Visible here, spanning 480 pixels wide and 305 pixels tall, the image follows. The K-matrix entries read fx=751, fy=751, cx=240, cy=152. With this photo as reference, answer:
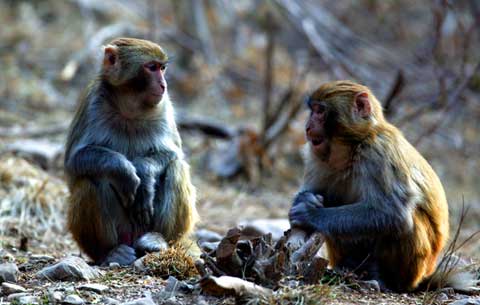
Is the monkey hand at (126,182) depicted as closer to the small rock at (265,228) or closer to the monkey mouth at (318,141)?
the monkey mouth at (318,141)

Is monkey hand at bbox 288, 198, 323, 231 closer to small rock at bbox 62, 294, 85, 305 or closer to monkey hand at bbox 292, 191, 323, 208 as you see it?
monkey hand at bbox 292, 191, 323, 208

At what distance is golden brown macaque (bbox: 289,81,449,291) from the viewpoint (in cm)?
568

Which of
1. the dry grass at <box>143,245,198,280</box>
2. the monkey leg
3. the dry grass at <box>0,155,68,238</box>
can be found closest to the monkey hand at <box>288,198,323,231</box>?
the dry grass at <box>143,245,198,280</box>

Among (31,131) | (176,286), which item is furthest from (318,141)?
(31,131)

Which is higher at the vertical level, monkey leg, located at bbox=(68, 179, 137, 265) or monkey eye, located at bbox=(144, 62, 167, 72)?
monkey eye, located at bbox=(144, 62, 167, 72)

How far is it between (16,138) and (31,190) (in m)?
2.96

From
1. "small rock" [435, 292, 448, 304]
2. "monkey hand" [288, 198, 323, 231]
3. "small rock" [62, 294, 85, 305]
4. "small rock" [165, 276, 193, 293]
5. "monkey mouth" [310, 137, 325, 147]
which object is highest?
"monkey mouth" [310, 137, 325, 147]

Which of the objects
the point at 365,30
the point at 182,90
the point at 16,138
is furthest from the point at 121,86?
the point at 365,30

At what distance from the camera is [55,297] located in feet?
15.0

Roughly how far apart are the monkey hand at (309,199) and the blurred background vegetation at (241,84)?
3.00 meters

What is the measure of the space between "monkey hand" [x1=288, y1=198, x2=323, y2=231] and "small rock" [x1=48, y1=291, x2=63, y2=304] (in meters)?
2.02

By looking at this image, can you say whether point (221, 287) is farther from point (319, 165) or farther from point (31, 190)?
point (31, 190)

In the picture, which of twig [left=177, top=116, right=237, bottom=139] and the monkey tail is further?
twig [left=177, top=116, right=237, bottom=139]

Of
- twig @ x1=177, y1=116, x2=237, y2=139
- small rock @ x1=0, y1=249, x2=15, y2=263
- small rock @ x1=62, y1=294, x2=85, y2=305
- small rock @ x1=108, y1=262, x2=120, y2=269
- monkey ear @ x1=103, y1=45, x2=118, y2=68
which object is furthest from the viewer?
twig @ x1=177, y1=116, x2=237, y2=139
